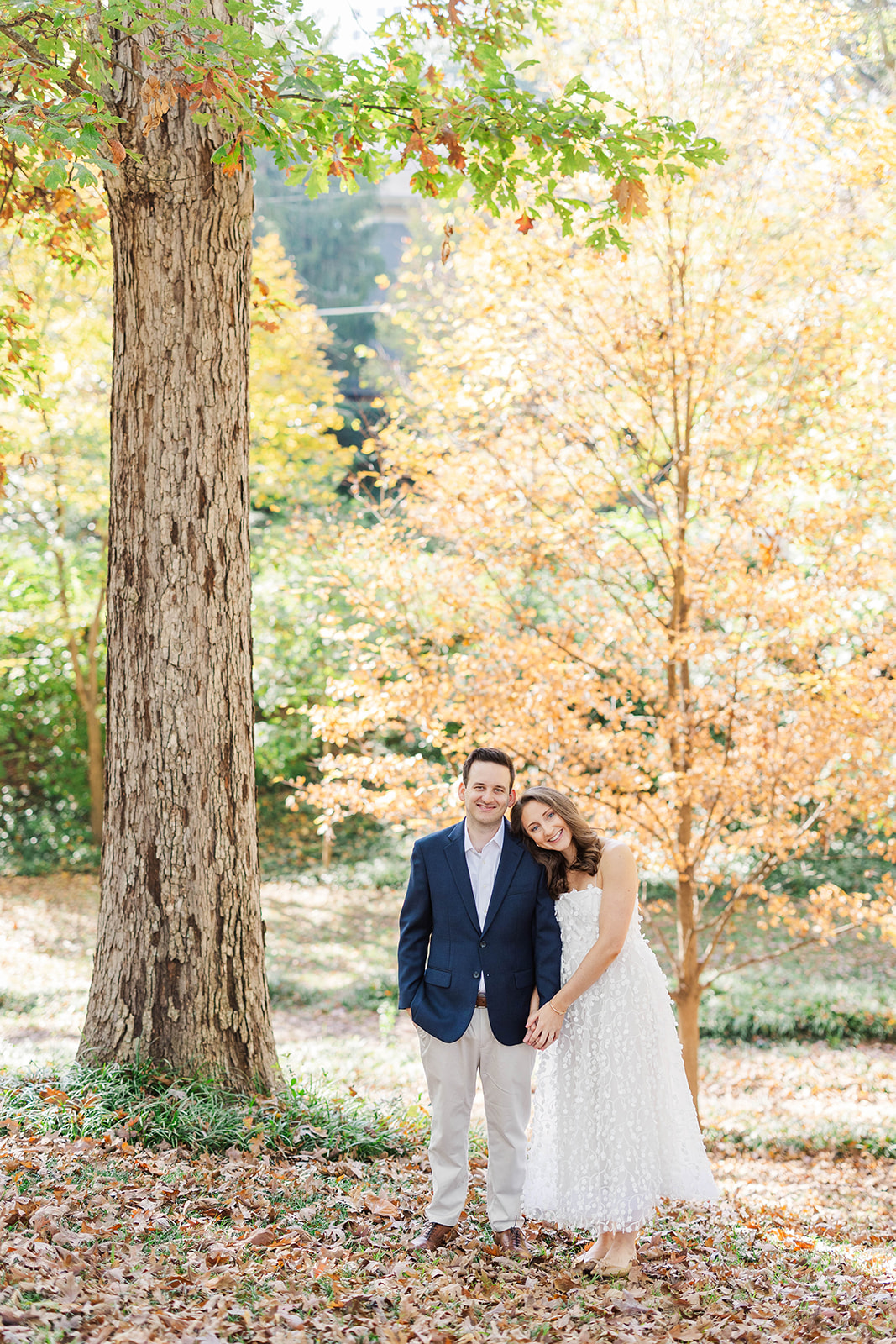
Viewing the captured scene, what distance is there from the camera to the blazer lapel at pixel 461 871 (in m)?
3.54

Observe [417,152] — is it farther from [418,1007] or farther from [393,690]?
[418,1007]

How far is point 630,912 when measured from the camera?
136 inches

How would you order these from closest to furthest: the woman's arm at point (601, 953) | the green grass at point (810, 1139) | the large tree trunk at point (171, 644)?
the woman's arm at point (601, 953)
the large tree trunk at point (171, 644)
the green grass at point (810, 1139)

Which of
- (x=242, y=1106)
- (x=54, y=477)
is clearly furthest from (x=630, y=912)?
(x=54, y=477)

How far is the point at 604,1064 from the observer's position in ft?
11.4

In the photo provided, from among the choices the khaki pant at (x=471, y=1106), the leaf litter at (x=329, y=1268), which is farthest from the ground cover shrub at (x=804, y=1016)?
the khaki pant at (x=471, y=1106)

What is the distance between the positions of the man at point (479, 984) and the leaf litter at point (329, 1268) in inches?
9.4

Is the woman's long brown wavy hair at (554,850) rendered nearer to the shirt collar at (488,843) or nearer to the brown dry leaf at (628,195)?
the shirt collar at (488,843)

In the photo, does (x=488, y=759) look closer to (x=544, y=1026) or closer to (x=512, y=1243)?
(x=544, y=1026)

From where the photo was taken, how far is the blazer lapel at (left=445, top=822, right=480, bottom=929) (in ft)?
11.6

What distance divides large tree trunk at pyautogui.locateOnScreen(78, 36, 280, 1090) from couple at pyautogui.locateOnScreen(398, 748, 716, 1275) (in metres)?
1.30

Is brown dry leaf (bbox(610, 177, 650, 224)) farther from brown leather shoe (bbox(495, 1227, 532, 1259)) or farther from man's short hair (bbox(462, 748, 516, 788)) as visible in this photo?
brown leather shoe (bbox(495, 1227, 532, 1259))

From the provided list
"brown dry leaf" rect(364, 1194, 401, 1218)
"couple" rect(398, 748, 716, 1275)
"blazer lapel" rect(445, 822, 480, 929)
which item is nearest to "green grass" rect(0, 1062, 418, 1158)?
"brown dry leaf" rect(364, 1194, 401, 1218)

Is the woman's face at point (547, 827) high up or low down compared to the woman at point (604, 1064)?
up
